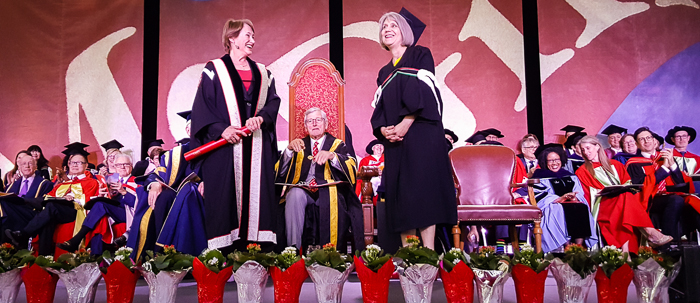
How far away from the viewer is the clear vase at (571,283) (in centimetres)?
254

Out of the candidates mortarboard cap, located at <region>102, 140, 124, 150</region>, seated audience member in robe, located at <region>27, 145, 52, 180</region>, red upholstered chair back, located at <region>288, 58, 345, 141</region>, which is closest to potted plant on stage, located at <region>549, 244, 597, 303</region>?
red upholstered chair back, located at <region>288, 58, 345, 141</region>

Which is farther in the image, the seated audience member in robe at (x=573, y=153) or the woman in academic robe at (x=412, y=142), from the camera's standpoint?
the seated audience member in robe at (x=573, y=153)

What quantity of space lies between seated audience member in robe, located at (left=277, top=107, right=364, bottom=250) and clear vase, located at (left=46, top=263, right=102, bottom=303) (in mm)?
1878

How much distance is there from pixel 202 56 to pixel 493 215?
4.99 meters

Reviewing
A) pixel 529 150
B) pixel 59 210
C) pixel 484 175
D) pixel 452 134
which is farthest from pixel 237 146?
pixel 529 150

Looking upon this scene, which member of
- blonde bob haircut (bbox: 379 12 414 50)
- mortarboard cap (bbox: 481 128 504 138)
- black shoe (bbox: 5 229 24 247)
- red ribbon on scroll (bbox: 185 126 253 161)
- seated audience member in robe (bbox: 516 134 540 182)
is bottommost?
black shoe (bbox: 5 229 24 247)

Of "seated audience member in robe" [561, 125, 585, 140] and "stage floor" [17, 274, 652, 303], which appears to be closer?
"stage floor" [17, 274, 652, 303]

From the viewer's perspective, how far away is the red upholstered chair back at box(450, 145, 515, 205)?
4785 millimetres

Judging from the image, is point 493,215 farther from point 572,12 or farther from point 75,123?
point 75,123

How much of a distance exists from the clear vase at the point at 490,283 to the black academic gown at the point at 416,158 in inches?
26.5

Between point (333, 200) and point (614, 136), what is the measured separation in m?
4.42

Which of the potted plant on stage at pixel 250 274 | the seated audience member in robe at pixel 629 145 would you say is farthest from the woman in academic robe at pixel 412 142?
the seated audience member in robe at pixel 629 145

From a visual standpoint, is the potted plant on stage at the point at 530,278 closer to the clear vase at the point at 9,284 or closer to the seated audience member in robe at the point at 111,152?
the clear vase at the point at 9,284

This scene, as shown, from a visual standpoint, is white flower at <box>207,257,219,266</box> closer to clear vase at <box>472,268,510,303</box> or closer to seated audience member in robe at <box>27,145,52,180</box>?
clear vase at <box>472,268,510,303</box>
